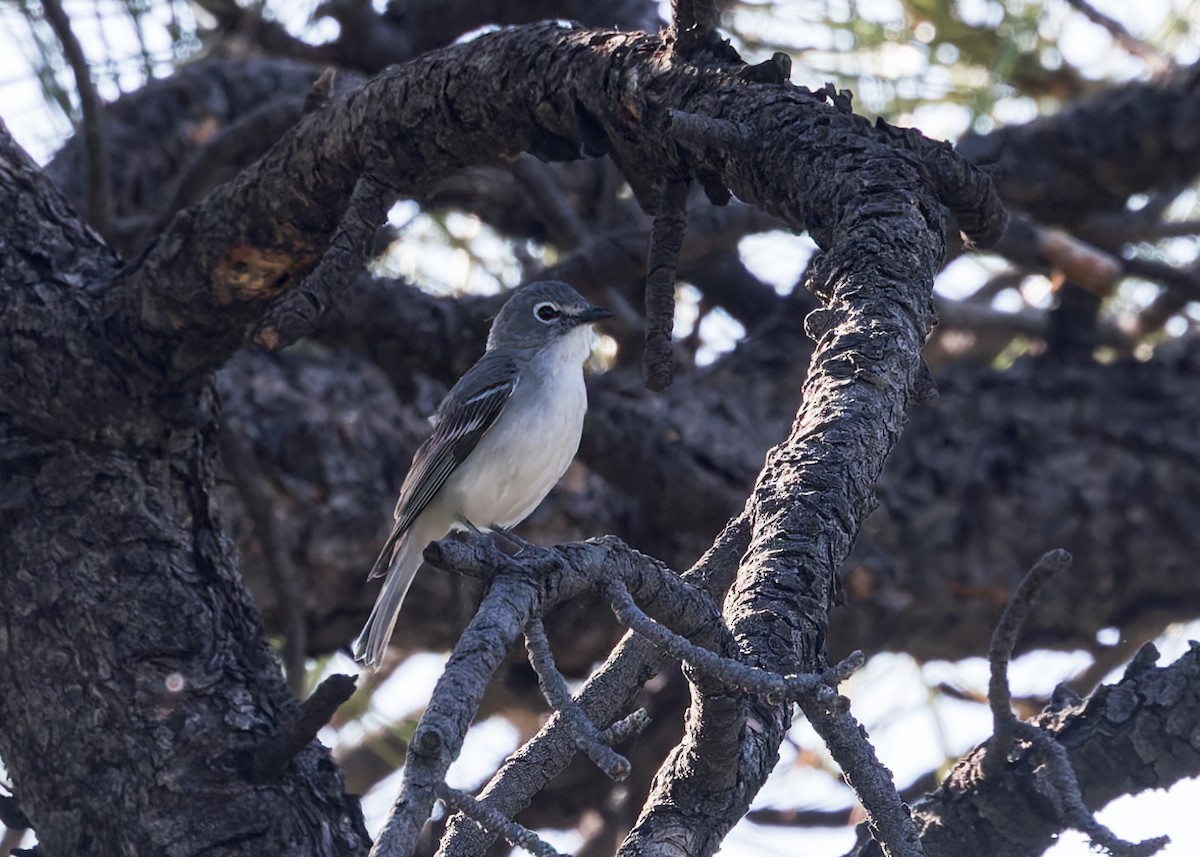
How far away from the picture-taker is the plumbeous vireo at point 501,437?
405 centimetres

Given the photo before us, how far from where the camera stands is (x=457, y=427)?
429cm

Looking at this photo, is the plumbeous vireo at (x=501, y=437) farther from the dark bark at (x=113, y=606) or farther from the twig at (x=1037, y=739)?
the twig at (x=1037, y=739)

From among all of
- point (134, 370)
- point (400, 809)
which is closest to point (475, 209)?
point (134, 370)

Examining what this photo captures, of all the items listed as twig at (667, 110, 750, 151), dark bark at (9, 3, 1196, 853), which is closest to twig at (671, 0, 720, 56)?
dark bark at (9, 3, 1196, 853)

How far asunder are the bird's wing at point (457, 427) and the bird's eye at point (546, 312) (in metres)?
0.17

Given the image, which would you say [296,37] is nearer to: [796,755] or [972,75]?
[972,75]

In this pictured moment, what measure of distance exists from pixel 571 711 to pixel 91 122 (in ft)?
10.4

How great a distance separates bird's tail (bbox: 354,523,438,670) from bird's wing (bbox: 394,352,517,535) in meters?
0.09

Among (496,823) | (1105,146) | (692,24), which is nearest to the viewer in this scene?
(496,823)

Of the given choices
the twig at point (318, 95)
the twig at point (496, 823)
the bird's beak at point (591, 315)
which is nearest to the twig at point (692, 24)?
the twig at point (318, 95)

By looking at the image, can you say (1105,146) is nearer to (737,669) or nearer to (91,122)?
(91,122)

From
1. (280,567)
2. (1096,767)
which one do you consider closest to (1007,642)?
(1096,767)

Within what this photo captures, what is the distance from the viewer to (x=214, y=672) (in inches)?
106

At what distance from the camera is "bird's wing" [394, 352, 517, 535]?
13.5 ft
